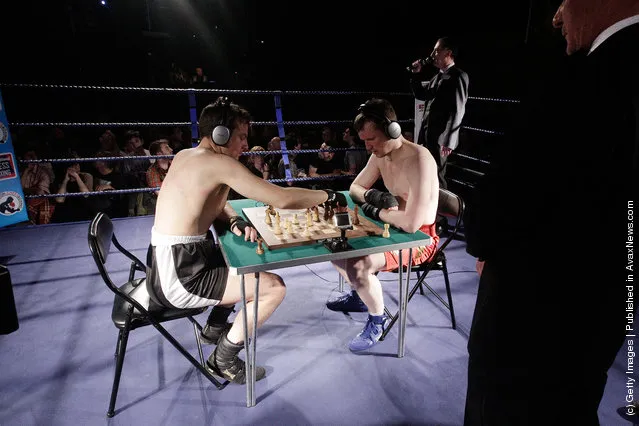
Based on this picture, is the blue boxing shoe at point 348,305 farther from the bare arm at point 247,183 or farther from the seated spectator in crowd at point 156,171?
the seated spectator in crowd at point 156,171

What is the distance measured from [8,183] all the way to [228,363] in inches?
115

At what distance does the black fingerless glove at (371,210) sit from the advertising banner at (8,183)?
330cm

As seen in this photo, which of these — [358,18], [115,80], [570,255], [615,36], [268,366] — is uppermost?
[358,18]

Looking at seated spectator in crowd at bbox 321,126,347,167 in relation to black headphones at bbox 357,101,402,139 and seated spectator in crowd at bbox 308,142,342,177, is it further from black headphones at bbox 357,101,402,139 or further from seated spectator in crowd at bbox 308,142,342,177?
black headphones at bbox 357,101,402,139

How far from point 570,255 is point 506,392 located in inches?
17.0

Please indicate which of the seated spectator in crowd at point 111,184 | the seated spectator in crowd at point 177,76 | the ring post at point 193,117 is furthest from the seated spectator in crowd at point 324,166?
the seated spectator in crowd at point 177,76

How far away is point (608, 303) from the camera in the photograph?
36.8 inches

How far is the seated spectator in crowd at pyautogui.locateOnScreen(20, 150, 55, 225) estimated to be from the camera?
13.5 ft

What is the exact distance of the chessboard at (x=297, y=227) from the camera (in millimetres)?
1774

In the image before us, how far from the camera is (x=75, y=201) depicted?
4359 millimetres

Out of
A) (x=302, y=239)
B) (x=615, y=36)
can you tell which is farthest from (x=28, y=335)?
(x=615, y=36)

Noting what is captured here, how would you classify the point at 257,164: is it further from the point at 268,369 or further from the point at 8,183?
the point at 268,369

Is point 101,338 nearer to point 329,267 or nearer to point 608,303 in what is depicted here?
point 329,267

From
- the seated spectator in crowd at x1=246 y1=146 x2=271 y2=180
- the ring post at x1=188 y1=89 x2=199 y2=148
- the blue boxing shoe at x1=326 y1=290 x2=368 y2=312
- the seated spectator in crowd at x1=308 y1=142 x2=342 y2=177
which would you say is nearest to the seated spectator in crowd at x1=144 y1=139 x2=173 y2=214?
the ring post at x1=188 y1=89 x2=199 y2=148
